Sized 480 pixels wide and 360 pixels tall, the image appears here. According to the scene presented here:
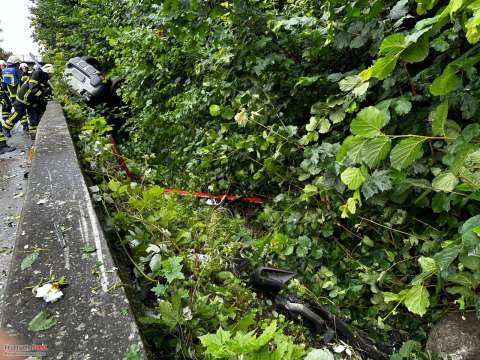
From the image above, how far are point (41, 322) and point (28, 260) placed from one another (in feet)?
1.43

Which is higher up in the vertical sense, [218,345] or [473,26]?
[473,26]

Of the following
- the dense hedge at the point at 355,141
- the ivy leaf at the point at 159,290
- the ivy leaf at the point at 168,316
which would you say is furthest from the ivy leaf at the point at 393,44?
the ivy leaf at the point at 159,290

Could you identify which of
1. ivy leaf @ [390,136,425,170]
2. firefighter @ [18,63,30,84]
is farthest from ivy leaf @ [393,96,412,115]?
firefighter @ [18,63,30,84]

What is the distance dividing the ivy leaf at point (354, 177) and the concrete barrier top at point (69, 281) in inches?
46.1

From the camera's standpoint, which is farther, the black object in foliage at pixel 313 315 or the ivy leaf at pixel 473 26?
the black object in foliage at pixel 313 315

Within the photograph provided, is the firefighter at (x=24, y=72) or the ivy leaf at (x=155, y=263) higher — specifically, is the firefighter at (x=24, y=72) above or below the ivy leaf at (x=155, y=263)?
above

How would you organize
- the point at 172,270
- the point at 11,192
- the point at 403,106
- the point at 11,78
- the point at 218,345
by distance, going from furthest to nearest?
Answer: the point at 11,78 < the point at 11,192 < the point at 403,106 < the point at 172,270 < the point at 218,345

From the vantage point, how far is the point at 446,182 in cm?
166

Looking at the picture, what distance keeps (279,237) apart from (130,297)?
65.2 inches

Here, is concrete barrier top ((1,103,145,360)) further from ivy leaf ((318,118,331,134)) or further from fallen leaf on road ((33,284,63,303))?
ivy leaf ((318,118,331,134))

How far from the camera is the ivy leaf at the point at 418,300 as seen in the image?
168 centimetres

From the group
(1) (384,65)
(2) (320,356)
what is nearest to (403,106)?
(1) (384,65)

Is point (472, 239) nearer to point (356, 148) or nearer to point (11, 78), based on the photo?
point (356, 148)

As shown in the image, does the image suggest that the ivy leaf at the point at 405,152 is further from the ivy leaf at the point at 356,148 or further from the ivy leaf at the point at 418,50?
the ivy leaf at the point at 418,50
